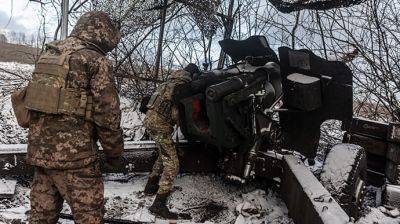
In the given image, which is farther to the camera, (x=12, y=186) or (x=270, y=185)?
(x=270, y=185)

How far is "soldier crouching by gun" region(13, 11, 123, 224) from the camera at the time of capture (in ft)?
9.70

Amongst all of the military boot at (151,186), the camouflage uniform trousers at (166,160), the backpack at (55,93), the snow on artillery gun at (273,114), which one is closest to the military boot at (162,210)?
the camouflage uniform trousers at (166,160)

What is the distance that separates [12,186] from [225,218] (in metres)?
2.31

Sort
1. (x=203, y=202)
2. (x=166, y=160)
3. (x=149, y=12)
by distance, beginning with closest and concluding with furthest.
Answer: (x=166, y=160)
(x=203, y=202)
(x=149, y=12)

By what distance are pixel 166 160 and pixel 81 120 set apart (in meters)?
1.87

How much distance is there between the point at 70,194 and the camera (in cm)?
305

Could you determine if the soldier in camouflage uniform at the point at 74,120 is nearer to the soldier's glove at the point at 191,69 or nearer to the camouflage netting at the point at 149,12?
the soldier's glove at the point at 191,69

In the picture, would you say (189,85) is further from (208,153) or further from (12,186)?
(12,186)

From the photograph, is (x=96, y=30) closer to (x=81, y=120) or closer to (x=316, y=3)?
(x=81, y=120)

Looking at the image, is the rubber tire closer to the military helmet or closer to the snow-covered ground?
the snow-covered ground

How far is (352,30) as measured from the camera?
7.59 m

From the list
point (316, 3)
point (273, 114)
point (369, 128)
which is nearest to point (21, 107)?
point (273, 114)

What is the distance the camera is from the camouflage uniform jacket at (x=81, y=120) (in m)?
2.97

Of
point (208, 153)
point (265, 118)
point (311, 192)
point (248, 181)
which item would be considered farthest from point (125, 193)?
point (311, 192)
